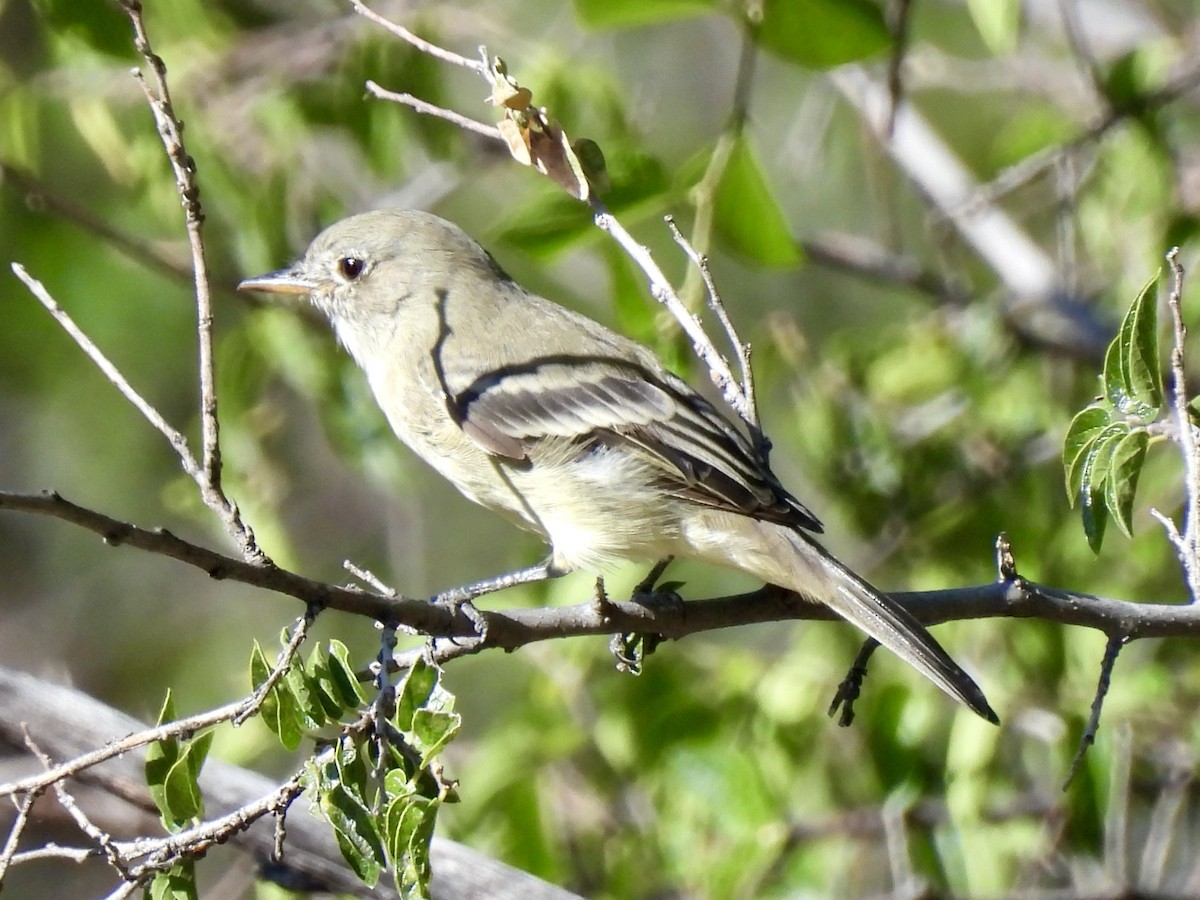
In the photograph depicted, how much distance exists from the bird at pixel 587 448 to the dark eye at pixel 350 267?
19 centimetres

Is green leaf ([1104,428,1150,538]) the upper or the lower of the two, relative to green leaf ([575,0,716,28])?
lower

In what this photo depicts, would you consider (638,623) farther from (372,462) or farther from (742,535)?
(372,462)

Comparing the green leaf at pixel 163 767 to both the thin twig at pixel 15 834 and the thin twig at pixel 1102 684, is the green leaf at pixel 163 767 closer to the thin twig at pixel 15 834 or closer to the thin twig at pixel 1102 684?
the thin twig at pixel 15 834

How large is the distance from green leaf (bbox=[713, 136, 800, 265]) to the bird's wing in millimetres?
481

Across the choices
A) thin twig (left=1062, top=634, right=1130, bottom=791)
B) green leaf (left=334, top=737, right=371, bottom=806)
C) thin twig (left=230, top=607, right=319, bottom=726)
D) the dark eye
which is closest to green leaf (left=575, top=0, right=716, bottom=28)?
the dark eye

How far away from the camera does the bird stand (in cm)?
357

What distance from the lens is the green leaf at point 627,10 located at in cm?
384

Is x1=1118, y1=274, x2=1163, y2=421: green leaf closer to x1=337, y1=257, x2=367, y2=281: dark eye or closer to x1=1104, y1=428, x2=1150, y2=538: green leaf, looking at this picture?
x1=1104, y1=428, x2=1150, y2=538: green leaf

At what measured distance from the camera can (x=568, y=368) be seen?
425 cm

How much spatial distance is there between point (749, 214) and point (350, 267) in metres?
1.70

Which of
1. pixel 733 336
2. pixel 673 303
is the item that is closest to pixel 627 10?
pixel 673 303

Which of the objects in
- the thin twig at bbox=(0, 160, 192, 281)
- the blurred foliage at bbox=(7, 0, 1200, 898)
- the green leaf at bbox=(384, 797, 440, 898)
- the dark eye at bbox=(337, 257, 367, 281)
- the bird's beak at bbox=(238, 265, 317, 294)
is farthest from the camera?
the dark eye at bbox=(337, 257, 367, 281)

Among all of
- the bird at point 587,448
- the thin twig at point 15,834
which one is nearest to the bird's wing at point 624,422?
the bird at point 587,448

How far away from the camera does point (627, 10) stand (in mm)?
3877
